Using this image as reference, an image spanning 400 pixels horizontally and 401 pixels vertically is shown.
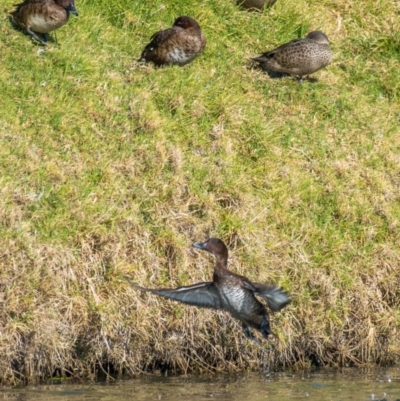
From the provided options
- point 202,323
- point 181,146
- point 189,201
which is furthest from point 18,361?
point 181,146

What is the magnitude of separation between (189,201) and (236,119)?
1216 millimetres

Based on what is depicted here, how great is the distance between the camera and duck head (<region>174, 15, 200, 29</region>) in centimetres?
825

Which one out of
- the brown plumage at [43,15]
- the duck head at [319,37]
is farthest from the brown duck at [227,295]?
the duck head at [319,37]

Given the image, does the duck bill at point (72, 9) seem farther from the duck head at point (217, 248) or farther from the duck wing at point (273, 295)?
the duck wing at point (273, 295)

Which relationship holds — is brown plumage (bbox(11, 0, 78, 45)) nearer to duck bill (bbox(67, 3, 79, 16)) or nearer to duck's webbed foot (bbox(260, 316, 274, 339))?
duck bill (bbox(67, 3, 79, 16))

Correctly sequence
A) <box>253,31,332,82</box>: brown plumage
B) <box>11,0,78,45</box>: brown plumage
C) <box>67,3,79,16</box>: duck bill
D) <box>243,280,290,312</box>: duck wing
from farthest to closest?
<box>253,31,332,82</box>: brown plumage < <box>67,3,79,16</box>: duck bill < <box>11,0,78,45</box>: brown plumage < <box>243,280,290,312</box>: duck wing

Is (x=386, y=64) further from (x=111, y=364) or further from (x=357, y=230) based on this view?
(x=111, y=364)

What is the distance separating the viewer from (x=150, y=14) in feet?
29.2

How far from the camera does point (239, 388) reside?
240 inches

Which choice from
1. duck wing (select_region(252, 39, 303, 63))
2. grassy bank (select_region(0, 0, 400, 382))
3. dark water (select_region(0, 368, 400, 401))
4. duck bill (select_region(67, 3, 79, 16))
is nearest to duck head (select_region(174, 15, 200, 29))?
grassy bank (select_region(0, 0, 400, 382))

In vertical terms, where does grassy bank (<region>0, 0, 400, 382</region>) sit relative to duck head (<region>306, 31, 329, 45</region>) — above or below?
below

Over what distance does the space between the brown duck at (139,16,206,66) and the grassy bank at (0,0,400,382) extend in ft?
0.49

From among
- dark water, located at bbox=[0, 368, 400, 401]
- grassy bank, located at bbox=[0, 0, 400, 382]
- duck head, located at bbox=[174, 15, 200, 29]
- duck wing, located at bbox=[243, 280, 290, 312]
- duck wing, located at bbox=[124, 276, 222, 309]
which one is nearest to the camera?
duck wing, located at bbox=[243, 280, 290, 312]

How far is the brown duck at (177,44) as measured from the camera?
807cm
